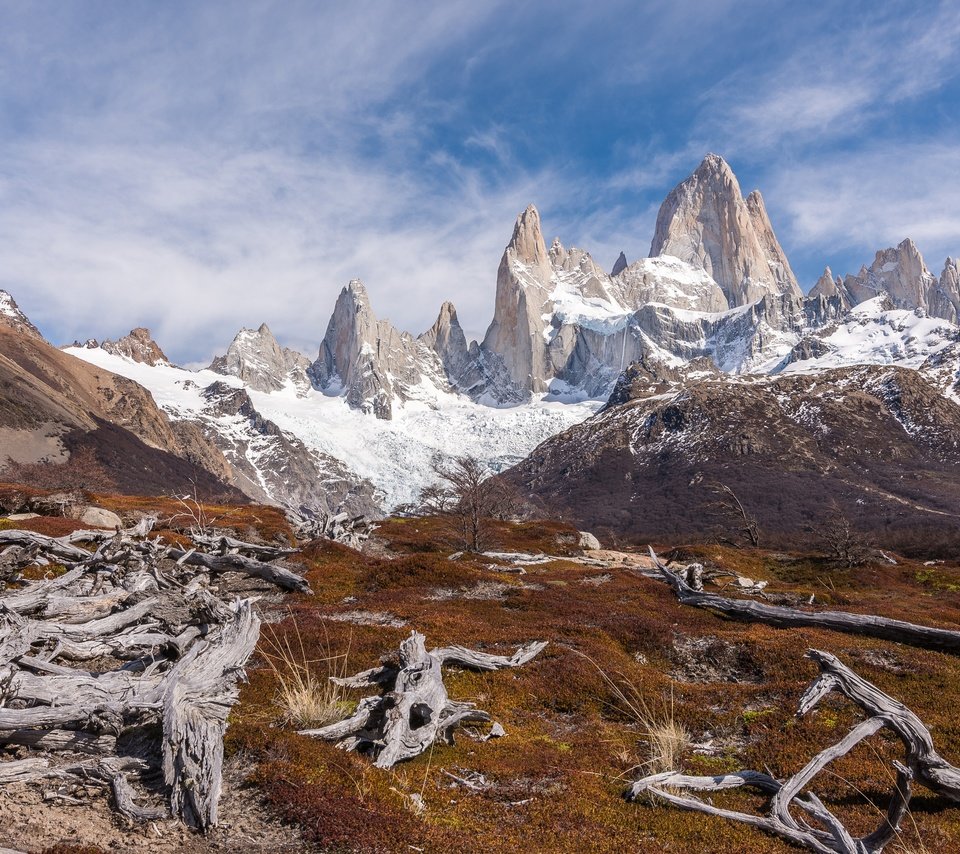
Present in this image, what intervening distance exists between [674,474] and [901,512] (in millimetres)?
63440

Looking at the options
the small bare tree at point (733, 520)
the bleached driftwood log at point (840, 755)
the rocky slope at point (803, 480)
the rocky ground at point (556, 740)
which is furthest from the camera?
the rocky slope at point (803, 480)

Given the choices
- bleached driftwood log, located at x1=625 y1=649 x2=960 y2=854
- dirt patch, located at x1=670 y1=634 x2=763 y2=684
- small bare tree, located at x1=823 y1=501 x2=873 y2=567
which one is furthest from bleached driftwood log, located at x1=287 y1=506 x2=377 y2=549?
bleached driftwood log, located at x1=625 y1=649 x2=960 y2=854

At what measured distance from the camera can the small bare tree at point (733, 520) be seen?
60.9m

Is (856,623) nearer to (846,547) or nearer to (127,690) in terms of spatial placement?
(127,690)

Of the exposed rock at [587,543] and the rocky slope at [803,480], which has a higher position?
the rocky slope at [803,480]

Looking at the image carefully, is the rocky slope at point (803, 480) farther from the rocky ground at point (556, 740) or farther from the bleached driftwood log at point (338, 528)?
the rocky ground at point (556, 740)

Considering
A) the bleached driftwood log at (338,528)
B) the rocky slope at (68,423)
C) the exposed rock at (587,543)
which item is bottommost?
the exposed rock at (587,543)

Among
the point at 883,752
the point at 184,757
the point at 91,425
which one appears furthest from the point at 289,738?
the point at 91,425

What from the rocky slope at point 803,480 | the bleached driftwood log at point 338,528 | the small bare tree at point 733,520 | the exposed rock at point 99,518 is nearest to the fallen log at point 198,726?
the bleached driftwood log at point 338,528

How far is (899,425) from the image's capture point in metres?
193

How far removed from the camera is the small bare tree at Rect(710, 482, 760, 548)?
2399 inches

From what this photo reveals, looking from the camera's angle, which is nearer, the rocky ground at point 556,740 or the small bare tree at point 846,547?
the rocky ground at point 556,740

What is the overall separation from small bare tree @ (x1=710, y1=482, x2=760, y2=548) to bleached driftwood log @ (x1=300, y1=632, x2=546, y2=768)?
170ft

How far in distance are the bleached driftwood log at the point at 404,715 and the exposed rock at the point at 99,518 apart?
33224 mm
